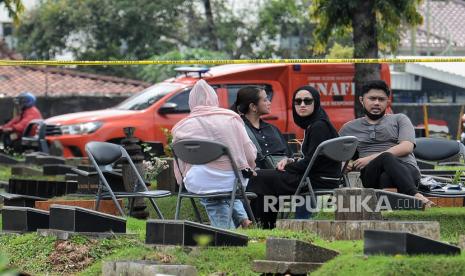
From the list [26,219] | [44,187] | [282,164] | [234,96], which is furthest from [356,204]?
[234,96]

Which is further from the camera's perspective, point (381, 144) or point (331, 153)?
point (381, 144)

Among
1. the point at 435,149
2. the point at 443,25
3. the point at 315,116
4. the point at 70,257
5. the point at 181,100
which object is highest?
the point at 443,25

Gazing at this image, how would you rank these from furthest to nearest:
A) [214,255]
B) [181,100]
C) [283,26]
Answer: [283,26] → [181,100] → [214,255]

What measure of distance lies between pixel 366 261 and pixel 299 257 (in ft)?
2.19

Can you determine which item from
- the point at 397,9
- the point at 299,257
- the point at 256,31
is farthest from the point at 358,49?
the point at 256,31

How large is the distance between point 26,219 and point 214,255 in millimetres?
2179

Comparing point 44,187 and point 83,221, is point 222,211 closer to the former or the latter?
point 83,221

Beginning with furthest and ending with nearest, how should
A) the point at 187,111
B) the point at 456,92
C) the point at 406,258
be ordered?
the point at 456,92, the point at 187,111, the point at 406,258

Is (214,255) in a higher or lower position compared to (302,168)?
lower

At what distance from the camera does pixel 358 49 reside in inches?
884

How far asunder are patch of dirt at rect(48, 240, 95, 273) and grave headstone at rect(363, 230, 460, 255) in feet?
7.79

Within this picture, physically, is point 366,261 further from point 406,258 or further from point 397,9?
point 397,9

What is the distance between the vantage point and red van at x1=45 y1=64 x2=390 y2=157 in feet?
80.1

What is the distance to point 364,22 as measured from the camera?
2245cm
